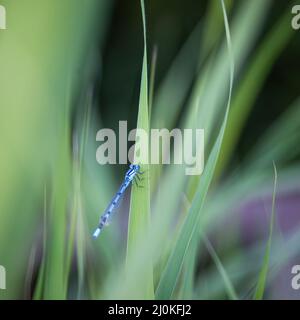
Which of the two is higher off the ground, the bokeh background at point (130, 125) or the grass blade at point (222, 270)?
the bokeh background at point (130, 125)

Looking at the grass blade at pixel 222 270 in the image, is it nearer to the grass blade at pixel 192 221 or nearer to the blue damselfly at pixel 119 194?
the grass blade at pixel 192 221

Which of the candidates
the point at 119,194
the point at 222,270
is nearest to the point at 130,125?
the point at 119,194

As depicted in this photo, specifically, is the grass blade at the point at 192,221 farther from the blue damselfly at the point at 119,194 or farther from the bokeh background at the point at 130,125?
the blue damselfly at the point at 119,194

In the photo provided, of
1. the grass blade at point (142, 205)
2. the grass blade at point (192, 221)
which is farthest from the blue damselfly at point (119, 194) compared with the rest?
the grass blade at point (192, 221)

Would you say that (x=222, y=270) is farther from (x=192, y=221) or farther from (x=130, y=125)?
(x=130, y=125)

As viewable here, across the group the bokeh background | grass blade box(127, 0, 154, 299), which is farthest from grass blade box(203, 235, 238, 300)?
grass blade box(127, 0, 154, 299)
